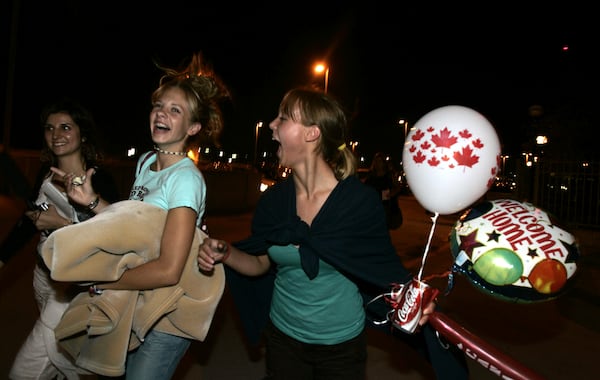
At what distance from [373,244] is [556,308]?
17.6 ft

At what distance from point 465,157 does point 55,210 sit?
2.15 metres

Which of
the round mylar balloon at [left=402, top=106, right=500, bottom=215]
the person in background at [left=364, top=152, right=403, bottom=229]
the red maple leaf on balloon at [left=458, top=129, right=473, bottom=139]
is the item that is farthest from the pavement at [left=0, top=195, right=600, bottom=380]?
the person in background at [left=364, top=152, right=403, bottom=229]

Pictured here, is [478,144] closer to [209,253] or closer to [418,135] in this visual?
[418,135]

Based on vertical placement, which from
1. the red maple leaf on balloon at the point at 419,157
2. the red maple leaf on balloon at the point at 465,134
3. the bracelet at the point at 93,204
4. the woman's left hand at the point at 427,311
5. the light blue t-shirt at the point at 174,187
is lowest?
the woman's left hand at the point at 427,311

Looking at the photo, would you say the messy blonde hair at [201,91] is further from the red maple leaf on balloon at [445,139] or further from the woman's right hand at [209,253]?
the red maple leaf on balloon at [445,139]

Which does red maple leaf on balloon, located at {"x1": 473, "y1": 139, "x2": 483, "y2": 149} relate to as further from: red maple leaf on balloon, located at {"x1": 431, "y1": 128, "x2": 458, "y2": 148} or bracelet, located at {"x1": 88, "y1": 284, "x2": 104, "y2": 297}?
bracelet, located at {"x1": 88, "y1": 284, "x2": 104, "y2": 297}

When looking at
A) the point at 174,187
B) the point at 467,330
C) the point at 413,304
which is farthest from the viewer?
the point at 467,330

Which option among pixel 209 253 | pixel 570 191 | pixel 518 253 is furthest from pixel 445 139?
pixel 570 191

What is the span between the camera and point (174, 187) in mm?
2207

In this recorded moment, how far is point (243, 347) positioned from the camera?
4.80 m

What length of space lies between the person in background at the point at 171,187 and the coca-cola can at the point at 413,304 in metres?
0.96

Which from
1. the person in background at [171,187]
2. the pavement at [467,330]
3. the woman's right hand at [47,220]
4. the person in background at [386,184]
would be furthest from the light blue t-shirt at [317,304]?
the person in background at [386,184]

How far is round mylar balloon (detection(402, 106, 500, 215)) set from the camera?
2387 mm

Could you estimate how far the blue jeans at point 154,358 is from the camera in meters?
2.23
